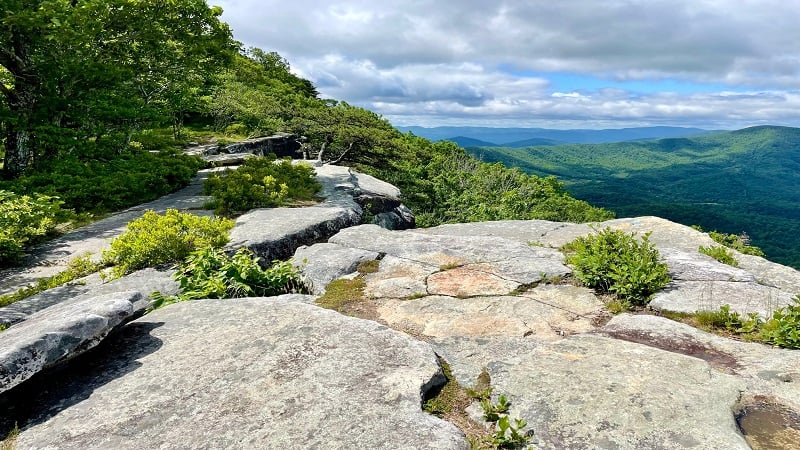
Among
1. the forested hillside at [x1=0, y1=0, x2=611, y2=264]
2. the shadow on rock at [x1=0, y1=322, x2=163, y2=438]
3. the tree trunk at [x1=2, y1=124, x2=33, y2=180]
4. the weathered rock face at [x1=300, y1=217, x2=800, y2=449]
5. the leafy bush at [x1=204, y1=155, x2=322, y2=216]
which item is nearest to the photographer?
the weathered rock face at [x1=300, y1=217, x2=800, y2=449]

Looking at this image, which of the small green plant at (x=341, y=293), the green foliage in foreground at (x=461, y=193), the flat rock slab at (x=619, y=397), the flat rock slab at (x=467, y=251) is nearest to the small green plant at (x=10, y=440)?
the small green plant at (x=341, y=293)

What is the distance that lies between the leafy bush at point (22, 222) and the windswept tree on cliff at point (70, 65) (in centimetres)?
420

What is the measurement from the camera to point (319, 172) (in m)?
21.9

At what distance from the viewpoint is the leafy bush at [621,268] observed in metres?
7.41

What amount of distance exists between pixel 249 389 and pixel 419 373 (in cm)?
182

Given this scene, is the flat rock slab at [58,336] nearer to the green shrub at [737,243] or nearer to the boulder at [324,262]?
the boulder at [324,262]

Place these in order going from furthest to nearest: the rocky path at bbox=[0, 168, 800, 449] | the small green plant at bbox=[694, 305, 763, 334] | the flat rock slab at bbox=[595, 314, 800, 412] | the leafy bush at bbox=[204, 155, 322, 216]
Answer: the leafy bush at bbox=[204, 155, 322, 216] → the small green plant at bbox=[694, 305, 763, 334] → the flat rock slab at bbox=[595, 314, 800, 412] → the rocky path at bbox=[0, 168, 800, 449]

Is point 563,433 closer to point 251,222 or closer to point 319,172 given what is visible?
point 251,222

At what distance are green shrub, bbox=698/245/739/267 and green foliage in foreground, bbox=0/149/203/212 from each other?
1659 cm

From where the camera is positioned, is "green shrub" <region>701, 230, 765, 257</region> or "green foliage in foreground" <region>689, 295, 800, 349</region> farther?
"green shrub" <region>701, 230, 765, 257</region>

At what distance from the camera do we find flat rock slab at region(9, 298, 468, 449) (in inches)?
159

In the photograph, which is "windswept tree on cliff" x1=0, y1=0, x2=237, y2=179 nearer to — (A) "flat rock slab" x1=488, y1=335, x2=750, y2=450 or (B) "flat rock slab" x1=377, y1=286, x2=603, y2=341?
(B) "flat rock slab" x1=377, y1=286, x2=603, y2=341

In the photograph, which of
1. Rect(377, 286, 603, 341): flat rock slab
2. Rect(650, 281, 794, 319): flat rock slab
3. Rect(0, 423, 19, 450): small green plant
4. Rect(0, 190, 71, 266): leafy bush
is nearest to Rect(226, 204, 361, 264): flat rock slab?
Rect(377, 286, 603, 341): flat rock slab

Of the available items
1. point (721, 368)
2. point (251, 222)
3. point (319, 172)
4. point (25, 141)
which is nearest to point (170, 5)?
point (25, 141)
